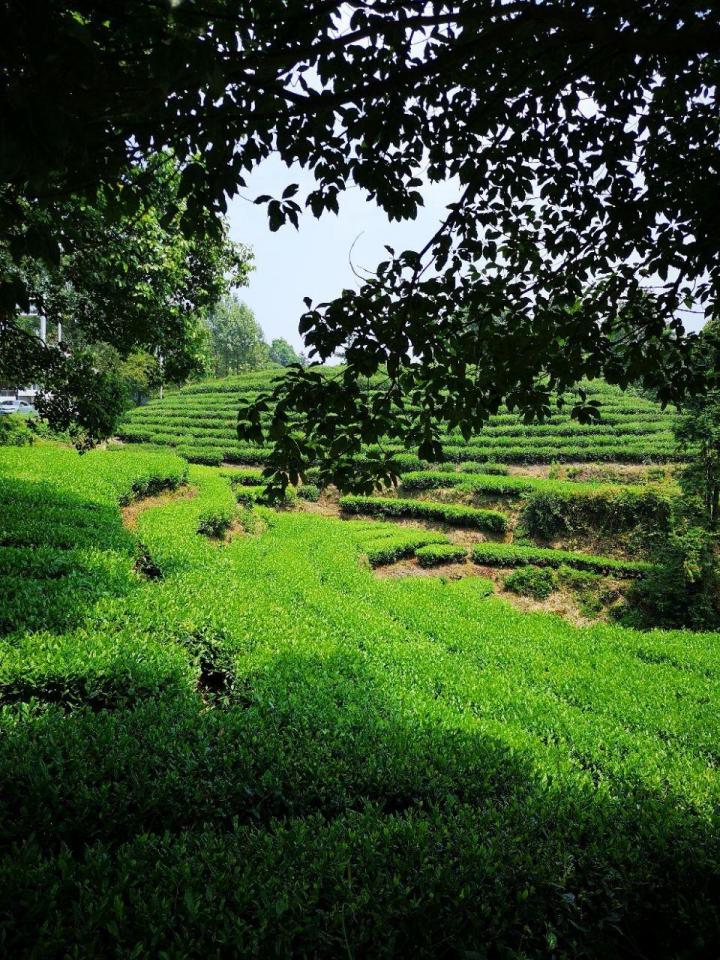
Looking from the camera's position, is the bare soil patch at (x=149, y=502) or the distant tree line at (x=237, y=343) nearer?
the bare soil patch at (x=149, y=502)

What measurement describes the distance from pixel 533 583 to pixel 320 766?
10786 millimetres

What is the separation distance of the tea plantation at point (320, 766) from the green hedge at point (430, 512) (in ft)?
24.0

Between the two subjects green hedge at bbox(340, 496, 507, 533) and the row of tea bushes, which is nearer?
the row of tea bushes

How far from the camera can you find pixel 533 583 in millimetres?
13539

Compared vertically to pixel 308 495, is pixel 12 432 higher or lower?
higher

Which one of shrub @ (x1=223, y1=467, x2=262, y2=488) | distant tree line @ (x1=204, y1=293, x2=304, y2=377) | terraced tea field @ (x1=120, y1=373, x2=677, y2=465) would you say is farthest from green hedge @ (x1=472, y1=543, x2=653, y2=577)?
distant tree line @ (x1=204, y1=293, x2=304, y2=377)

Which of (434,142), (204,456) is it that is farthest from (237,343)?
(434,142)

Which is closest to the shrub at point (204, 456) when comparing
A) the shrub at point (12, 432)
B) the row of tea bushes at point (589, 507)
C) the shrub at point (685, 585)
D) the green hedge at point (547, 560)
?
the shrub at point (12, 432)

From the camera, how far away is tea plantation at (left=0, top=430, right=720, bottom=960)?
2.56 meters

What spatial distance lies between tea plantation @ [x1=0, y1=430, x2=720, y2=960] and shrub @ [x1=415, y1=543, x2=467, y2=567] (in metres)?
4.17

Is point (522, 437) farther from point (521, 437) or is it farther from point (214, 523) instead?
point (214, 523)

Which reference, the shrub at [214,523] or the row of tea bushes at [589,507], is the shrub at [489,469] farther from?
the shrub at [214,523]

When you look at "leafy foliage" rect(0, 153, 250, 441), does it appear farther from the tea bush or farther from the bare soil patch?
the tea bush

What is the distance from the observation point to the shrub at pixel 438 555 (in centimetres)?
1435
